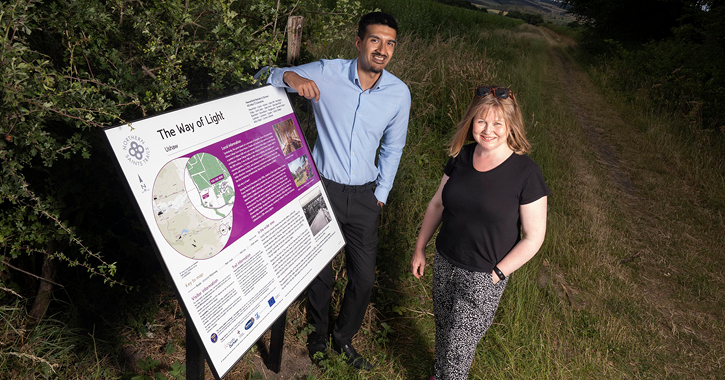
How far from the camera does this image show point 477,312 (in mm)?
2262

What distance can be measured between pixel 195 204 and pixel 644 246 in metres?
5.08

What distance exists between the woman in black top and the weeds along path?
4.85 feet

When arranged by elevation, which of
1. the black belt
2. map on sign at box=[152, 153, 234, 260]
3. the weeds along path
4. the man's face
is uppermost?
the man's face

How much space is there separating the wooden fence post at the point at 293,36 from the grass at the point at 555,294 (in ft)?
2.02

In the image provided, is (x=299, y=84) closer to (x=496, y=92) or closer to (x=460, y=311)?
(x=496, y=92)

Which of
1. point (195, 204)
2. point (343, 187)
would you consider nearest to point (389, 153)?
point (343, 187)

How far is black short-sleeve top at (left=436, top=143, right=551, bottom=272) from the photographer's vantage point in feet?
6.71

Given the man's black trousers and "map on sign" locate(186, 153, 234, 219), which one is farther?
the man's black trousers

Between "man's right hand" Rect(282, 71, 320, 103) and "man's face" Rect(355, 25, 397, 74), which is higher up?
"man's face" Rect(355, 25, 397, 74)

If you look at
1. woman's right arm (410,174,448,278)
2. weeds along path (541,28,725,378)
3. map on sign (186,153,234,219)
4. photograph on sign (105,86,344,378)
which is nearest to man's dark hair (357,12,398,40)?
photograph on sign (105,86,344,378)

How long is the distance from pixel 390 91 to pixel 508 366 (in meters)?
2.04

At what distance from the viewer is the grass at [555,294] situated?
2.75 metres

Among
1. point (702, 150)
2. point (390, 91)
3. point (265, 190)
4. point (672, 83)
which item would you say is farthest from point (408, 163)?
point (672, 83)

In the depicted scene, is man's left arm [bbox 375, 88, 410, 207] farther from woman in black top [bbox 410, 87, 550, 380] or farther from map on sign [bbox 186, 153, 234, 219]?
map on sign [bbox 186, 153, 234, 219]
